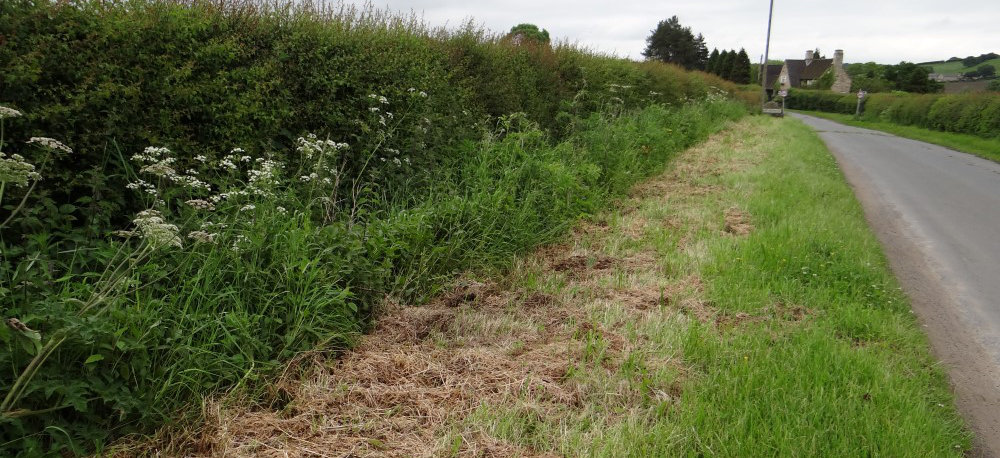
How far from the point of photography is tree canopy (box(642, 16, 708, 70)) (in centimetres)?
6894

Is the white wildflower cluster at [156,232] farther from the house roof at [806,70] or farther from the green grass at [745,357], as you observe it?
the house roof at [806,70]

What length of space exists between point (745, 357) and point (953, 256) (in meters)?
4.54

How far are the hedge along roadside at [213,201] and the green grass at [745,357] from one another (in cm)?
121

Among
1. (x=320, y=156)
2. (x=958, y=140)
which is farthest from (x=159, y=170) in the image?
(x=958, y=140)

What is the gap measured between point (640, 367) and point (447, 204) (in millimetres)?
2417

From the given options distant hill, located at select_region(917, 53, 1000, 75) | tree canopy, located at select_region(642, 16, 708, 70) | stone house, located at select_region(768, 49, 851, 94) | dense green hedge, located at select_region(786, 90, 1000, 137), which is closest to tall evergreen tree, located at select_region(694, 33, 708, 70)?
tree canopy, located at select_region(642, 16, 708, 70)

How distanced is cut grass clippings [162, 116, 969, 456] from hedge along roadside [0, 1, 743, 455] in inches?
13.9

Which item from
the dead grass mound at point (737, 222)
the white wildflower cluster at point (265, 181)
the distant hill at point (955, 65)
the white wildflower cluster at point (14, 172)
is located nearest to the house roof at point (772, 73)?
the distant hill at point (955, 65)

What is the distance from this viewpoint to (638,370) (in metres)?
3.60

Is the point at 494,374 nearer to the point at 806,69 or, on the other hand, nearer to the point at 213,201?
the point at 213,201

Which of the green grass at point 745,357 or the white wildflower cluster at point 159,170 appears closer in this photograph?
the green grass at point 745,357

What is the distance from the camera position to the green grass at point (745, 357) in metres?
2.99

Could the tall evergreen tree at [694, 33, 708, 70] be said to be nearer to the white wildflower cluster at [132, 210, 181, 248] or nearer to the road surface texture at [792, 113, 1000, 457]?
the road surface texture at [792, 113, 1000, 457]

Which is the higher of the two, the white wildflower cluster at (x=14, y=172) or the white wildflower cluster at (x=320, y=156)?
the white wildflower cluster at (x=14, y=172)
